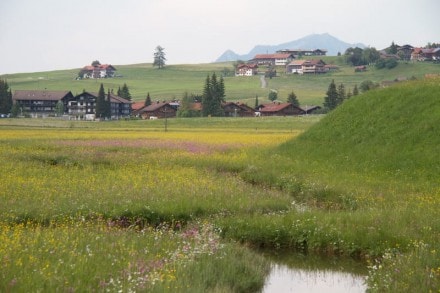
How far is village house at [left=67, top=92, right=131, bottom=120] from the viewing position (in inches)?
6176

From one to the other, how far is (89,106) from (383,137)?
136 meters

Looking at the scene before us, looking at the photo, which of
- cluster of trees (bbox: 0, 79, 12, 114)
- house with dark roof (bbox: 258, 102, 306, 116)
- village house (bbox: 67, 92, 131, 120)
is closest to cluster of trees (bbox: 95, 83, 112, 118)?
village house (bbox: 67, 92, 131, 120)

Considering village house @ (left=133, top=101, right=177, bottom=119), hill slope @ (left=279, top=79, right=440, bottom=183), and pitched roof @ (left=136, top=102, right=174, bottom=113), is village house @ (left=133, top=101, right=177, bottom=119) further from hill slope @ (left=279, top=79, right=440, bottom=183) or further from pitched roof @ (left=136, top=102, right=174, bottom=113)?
hill slope @ (left=279, top=79, right=440, bottom=183)

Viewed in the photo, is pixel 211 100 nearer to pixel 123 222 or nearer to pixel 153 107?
pixel 153 107

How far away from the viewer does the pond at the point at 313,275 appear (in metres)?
13.9

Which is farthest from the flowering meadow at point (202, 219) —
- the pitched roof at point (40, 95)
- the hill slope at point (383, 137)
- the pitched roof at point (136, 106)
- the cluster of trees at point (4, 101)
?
the pitched roof at point (40, 95)

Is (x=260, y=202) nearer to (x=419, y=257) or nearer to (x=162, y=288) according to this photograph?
(x=419, y=257)

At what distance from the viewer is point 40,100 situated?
544 feet

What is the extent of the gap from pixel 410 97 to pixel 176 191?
74.3 feet

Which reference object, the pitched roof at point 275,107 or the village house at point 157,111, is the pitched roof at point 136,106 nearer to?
the village house at point 157,111

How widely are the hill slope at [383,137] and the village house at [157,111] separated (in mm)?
108802

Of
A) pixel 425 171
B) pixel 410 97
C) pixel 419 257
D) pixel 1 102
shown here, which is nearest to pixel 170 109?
pixel 1 102

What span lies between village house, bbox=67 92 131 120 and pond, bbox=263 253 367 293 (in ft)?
471

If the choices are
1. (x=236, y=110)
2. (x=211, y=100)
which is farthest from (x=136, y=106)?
(x=211, y=100)
